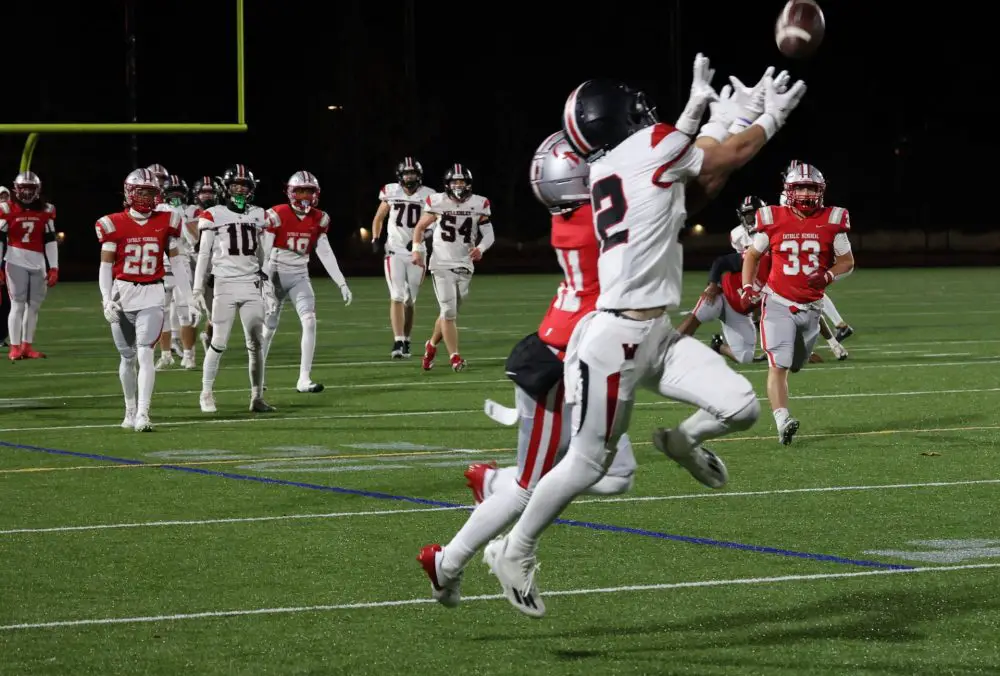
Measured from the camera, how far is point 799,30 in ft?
19.9

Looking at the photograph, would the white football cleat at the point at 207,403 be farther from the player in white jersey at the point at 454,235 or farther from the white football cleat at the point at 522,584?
the white football cleat at the point at 522,584

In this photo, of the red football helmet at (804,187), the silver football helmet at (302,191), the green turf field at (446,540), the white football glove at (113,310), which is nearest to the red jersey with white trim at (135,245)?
the white football glove at (113,310)

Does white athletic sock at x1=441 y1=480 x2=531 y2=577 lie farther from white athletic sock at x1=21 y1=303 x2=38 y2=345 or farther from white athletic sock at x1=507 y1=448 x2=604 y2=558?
white athletic sock at x1=21 y1=303 x2=38 y2=345

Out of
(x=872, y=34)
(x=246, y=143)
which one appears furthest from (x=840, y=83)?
(x=246, y=143)

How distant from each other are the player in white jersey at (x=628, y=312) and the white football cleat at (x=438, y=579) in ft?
0.57

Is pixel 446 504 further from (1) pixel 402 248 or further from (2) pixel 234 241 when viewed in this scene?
(1) pixel 402 248

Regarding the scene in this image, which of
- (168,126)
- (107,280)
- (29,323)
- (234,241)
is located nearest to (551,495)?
(107,280)

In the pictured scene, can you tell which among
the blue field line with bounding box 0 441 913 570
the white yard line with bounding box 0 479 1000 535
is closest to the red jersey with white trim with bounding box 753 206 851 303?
the white yard line with bounding box 0 479 1000 535

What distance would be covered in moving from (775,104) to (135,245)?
6.74m

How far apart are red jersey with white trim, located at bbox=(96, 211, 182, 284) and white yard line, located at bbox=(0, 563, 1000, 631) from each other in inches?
230

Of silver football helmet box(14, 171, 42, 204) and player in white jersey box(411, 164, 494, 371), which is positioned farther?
silver football helmet box(14, 171, 42, 204)

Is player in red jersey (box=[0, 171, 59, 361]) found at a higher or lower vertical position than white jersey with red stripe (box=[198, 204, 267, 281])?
lower

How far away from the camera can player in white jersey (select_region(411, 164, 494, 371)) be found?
17078 mm

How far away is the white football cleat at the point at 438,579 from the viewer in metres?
5.51
